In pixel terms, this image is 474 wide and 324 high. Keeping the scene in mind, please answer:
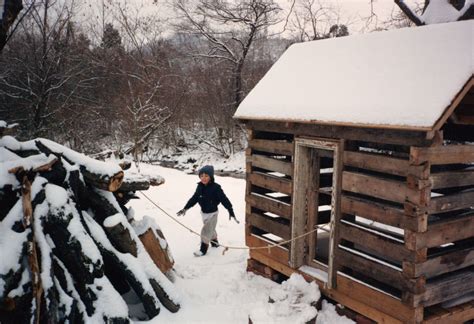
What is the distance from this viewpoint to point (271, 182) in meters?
6.45

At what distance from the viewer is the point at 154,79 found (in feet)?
76.7

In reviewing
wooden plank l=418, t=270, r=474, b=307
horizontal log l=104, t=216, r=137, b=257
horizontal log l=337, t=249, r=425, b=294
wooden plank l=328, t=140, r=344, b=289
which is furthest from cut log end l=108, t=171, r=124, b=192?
wooden plank l=418, t=270, r=474, b=307

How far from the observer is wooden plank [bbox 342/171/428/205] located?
4258 mm

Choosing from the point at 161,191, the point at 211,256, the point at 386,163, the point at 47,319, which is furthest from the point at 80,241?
the point at 161,191

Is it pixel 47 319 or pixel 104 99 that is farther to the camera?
pixel 104 99

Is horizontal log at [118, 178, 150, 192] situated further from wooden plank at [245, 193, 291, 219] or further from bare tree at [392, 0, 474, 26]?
bare tree at [392, 0, 474, 26]

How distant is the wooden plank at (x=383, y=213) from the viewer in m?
4.26

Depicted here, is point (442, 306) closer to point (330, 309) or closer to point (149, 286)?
point (330, 309)

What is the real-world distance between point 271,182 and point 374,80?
2278 mm

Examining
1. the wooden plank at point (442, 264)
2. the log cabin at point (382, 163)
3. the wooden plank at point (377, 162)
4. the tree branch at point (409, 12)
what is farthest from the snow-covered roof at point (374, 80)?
the tree branch at point (409, 12)

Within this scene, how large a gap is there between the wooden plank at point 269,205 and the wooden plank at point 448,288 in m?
2.19

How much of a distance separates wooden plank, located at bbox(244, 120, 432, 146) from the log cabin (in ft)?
0.05

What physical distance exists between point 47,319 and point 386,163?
13.2ft

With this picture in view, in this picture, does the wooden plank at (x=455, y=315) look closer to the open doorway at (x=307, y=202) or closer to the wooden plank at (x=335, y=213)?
the wooden plank at (x=335, y=213)
